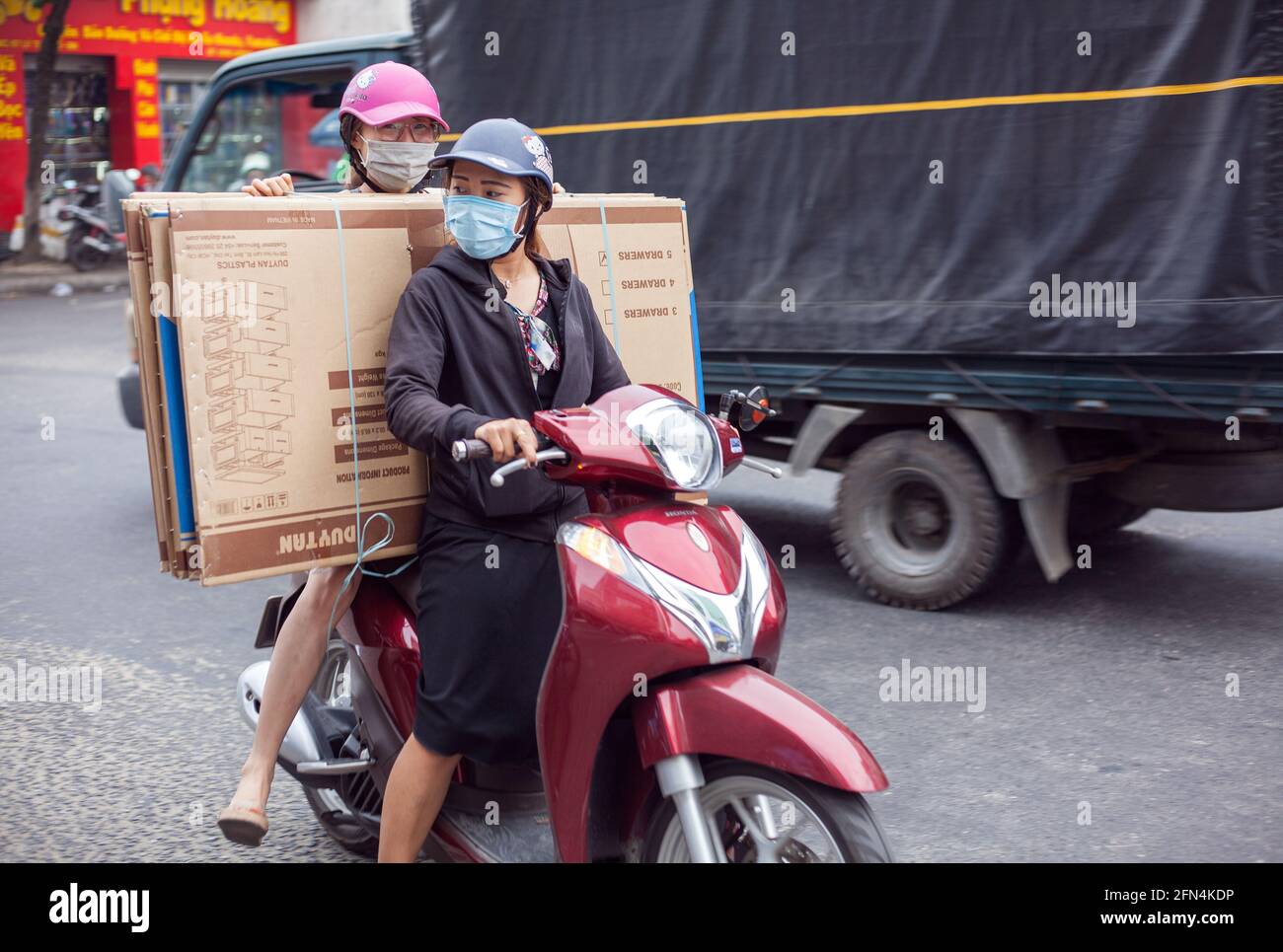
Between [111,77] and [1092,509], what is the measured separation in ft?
69.6

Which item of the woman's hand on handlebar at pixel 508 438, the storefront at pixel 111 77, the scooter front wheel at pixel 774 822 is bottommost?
the scooter front wheel at pixel 774 822

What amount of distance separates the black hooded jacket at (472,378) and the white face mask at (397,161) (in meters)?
0.74

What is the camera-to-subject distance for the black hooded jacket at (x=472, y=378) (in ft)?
9.30

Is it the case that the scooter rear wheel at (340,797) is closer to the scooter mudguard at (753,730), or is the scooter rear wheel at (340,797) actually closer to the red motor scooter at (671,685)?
the red motor scooter at (671,685)

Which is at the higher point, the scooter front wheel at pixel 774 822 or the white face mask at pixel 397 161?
the white face mask at pixel 397 161

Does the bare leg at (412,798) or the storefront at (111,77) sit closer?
the bare leg at (412,798)

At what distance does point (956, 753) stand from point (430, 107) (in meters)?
2.40

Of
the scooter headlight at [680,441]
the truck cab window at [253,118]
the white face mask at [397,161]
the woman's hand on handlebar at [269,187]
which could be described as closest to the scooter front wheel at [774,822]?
the scooter headlight at [680,441]

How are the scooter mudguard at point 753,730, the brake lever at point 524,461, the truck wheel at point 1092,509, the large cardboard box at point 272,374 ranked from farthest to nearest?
the truck wheel at point 1092,509, the large cardboard box at point 272,374, the brake lever at point 524,461, the scooter mudguard at point 753,730

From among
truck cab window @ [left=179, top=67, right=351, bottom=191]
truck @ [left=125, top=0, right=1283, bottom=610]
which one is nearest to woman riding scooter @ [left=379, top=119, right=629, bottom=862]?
truck @ [left=125, top=0, right=1283, bottom=610]

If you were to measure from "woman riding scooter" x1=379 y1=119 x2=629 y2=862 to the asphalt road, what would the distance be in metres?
1.03
